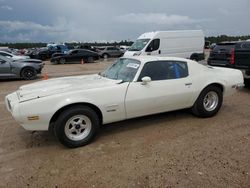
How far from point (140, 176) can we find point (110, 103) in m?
1.46

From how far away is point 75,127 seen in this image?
418 centimetres

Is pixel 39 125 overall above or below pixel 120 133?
above

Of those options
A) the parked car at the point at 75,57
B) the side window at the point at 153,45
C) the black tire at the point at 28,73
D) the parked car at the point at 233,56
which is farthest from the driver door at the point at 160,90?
the parked car at the point at 75,57

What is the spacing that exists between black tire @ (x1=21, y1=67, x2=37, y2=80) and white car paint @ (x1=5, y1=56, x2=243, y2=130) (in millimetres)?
8325

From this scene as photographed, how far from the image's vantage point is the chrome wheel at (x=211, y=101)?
5523 millimetres

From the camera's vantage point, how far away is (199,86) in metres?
5.25

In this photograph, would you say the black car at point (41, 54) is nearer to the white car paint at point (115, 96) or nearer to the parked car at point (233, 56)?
the parked car at point (233, 56)

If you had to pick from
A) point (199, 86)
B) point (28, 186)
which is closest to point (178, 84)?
point (199, 86)

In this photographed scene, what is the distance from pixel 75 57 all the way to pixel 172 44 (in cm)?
1170

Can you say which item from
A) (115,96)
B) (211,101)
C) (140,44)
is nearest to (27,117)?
(115,96)

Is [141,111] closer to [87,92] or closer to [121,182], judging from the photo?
[87,92]

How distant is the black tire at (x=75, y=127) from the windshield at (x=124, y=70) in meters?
1.00

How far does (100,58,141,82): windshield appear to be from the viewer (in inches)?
190

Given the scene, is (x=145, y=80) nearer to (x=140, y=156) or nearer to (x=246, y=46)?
(x=140, y=156)
